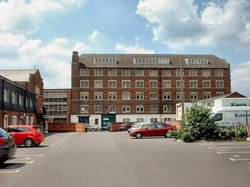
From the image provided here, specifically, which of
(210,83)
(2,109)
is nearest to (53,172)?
(2,109)

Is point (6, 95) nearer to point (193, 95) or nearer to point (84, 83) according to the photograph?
point (84, 83)

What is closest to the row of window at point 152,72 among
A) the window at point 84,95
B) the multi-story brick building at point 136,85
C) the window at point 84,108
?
the multi-story brick building at point 136,85

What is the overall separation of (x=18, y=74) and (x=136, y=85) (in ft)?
94.2

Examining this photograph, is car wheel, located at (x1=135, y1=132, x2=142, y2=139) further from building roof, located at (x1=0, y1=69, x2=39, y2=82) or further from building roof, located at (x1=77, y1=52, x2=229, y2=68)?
building roof, located at (x1=77, y1=52, x2=229, y2=68)

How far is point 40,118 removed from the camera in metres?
61.9

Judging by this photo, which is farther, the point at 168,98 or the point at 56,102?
the point at 56,102

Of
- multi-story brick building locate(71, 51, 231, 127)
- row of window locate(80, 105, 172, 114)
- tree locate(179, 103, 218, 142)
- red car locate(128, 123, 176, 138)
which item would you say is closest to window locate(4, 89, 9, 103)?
red car locate(128, 123, 176, 138)

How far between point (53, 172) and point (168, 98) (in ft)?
229

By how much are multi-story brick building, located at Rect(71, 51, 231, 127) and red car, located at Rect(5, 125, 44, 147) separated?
52.0 meters

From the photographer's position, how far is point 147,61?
82938 millimetres

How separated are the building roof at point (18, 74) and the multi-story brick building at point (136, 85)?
1868 centimetres

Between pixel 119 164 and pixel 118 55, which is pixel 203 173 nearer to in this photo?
pixel 119 164

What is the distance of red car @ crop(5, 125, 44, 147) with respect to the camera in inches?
1026

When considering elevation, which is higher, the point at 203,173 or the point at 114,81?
the point at 114,81
